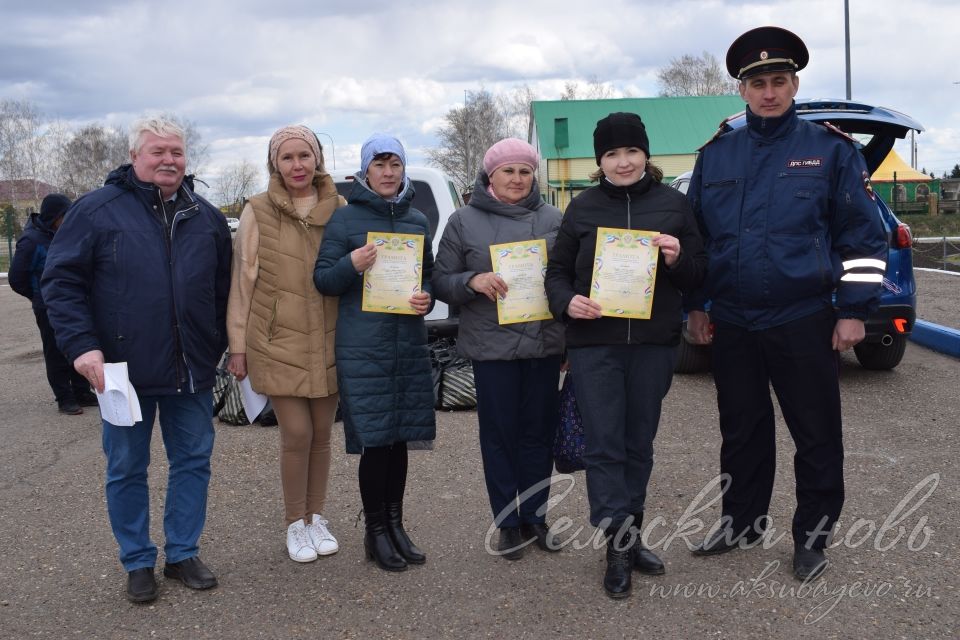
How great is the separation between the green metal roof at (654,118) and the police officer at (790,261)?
126 feet

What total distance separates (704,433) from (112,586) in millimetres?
3915

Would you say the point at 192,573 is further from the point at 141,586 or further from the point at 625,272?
the point at 625,272

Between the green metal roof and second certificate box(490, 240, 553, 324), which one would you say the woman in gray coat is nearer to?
second certificate box(490, 240, 553, 324)

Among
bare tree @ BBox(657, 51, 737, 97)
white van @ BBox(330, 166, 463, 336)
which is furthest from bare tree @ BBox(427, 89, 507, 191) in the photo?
white van @ BBox(330, 166, 463, 336)

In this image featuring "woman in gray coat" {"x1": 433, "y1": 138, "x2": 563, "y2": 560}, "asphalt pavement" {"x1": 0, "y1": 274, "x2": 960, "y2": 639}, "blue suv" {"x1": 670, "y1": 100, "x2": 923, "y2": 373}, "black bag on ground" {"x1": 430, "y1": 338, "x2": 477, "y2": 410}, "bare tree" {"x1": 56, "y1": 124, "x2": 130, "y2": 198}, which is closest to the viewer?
"asphalt pavement" {"x1": 0, "y1": 274, "x2": 960, "y2": 639}

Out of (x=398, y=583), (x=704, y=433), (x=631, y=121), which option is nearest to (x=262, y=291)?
(x=398, y=583)

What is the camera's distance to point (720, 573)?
145 inches

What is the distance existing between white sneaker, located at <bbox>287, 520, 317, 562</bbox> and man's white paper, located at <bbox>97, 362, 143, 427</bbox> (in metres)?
0.98

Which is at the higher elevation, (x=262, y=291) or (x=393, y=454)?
(x=262, y=291)

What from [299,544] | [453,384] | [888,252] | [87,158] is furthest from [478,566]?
[87,158]

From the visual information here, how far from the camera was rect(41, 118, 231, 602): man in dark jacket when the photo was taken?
3.46 metres

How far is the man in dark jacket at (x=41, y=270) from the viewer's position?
740 cm

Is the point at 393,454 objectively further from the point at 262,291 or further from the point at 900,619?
the point at 900,619

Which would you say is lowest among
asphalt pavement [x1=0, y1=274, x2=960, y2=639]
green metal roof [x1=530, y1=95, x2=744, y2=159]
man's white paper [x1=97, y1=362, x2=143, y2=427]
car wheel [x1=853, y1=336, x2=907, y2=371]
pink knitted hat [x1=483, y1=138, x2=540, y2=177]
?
asphalt pavement [x1=0, y1=274, x2=960, y2=639]
